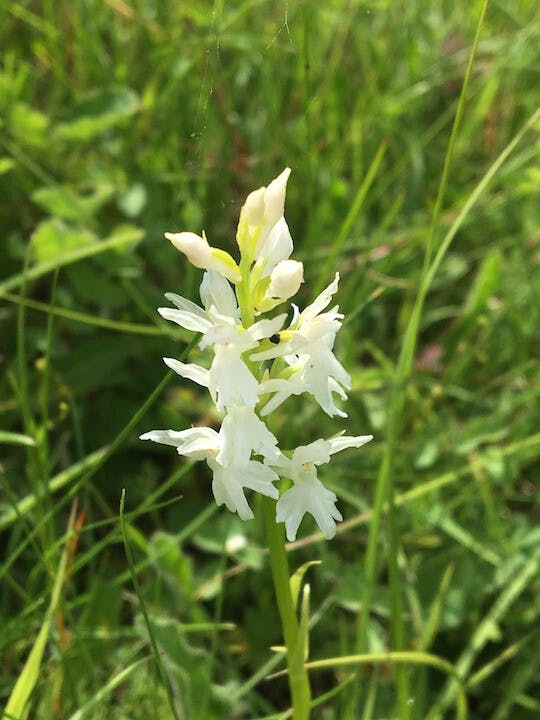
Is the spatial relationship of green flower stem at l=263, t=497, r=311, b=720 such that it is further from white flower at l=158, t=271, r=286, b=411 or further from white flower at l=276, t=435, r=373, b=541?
white flower at l=158, t=271, r=286, b=411

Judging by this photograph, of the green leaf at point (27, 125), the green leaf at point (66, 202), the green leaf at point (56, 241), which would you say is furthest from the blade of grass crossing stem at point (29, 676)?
the green leaf at point (27, 125)

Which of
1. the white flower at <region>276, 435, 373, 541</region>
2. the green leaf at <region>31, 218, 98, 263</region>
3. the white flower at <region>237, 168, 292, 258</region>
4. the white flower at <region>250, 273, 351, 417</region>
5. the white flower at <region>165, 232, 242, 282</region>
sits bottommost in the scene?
the white flower at <region>276, 435, 373, 541</region>

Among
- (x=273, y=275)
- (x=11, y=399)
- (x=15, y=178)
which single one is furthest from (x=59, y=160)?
(x=273, y=275)

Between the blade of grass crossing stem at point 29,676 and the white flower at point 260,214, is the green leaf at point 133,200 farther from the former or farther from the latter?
the white flower at point 260,214

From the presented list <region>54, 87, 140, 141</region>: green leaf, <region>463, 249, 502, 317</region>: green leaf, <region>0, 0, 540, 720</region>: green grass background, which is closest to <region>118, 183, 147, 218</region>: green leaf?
<region>0, 0, 540, 720</region>: green grass background

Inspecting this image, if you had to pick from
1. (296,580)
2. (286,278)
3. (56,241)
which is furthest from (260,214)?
(56,241)
